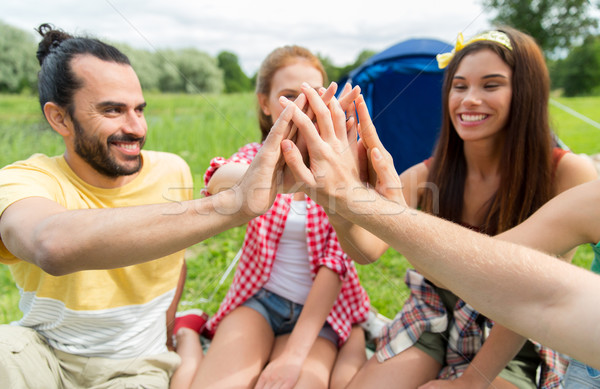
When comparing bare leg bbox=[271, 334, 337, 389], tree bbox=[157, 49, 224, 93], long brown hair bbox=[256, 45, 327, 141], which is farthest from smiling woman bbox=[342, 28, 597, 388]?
tree bbox=[157, 49, 224, 93]

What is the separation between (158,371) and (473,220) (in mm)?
1496

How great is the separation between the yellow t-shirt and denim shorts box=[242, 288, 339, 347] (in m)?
0.41

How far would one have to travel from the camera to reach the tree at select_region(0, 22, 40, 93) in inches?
491

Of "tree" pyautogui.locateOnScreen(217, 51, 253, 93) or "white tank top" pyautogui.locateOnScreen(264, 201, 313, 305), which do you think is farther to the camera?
"tree" pyautogui.locateOnScreen(217, 51, 253, 93)

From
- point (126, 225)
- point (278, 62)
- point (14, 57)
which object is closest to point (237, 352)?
point (126, 225)

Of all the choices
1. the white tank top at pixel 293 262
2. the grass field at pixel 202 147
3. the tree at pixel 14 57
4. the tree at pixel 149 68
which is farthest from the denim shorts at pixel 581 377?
the tree at pixel 14 57

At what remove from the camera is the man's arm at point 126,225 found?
1.06m

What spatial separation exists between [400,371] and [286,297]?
0.57 metres

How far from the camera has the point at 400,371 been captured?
1620 mm

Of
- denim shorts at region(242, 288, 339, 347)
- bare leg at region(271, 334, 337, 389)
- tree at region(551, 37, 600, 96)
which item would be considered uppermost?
tree at region(551, 37, 600, 96)

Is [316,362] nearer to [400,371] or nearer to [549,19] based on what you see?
[400,371]

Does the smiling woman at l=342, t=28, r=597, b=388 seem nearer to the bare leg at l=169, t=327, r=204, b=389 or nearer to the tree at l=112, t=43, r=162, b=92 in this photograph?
the bare leg at l=169, t=327, r=204, b=389

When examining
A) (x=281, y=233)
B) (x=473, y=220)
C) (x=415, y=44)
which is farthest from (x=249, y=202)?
(x=415, y=44)

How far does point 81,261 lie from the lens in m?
1.08
